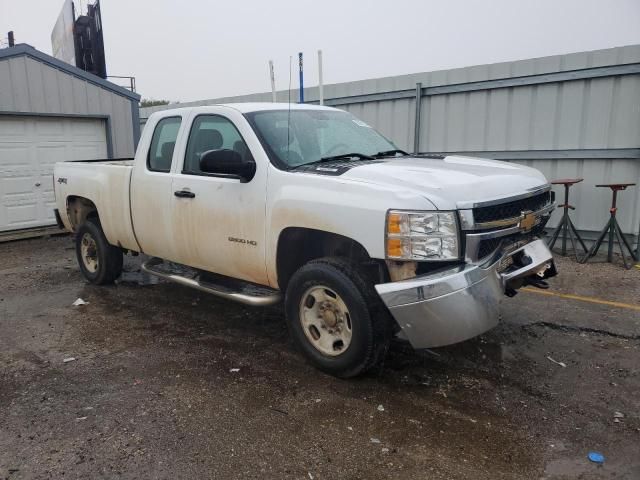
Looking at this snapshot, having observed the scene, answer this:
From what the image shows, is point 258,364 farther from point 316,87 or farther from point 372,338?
point 316,87

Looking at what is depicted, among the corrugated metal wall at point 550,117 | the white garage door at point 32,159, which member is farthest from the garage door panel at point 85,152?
the corrugated metal wall at point 550,117

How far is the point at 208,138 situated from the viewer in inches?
192

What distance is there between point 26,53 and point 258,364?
30.5 ft

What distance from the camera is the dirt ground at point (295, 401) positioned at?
2951 mm

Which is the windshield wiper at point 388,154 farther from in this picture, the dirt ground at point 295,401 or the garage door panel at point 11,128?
the garage door panel at point 11,128

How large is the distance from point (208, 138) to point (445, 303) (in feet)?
9.07

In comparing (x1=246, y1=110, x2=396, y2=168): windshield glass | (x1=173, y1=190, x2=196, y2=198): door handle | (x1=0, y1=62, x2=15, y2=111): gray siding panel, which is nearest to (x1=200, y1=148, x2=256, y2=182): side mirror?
(x1=246, y1=110, x2=396, y2=168): windshield glass

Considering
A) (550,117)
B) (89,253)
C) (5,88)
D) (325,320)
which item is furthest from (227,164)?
(5,88)

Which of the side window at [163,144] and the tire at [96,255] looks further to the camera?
the tire at [96,255]

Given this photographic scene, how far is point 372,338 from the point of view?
3617 mm

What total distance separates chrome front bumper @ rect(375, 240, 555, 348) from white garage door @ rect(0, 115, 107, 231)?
387 inches

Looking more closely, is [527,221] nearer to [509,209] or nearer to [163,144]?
[509,209]

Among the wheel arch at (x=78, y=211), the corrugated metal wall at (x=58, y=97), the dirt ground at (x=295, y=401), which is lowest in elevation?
the dirt ground at (x=295, y=401)

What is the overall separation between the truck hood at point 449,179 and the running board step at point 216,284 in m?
1.30
